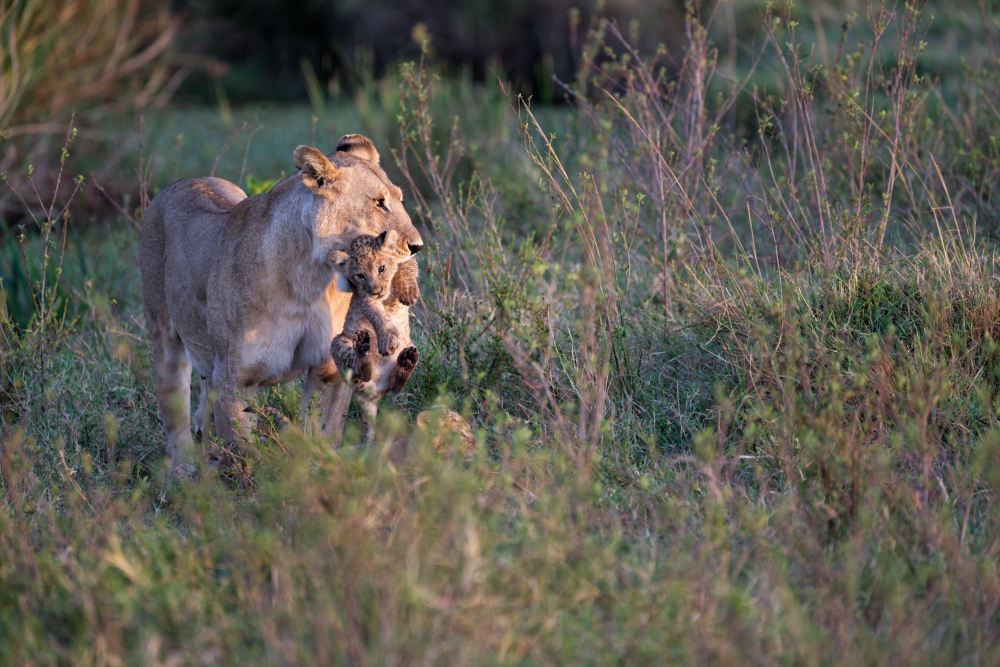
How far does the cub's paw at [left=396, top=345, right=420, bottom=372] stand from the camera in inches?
140

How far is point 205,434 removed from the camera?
4.32m

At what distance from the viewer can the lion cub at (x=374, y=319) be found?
3.41 meters

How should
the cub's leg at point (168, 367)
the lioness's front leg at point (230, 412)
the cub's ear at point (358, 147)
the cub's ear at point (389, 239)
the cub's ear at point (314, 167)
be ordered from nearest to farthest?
the cub's ear at point (389, 239) < the cub's ear at point (314, 167) < the lioness's front leg at point (230, 412) < the cub's ear at point (358, 147) < the cub's leg at point (168, 367)

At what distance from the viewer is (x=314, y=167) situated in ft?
11.6

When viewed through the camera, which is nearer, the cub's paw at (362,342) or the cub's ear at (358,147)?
the cub's paw at (362,342)

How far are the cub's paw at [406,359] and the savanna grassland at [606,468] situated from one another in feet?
0.78

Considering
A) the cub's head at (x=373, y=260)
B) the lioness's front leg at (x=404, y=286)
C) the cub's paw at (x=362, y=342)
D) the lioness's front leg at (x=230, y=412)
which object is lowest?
the lioness's front leg at (x=230, y=412)

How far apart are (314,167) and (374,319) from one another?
1.80ft

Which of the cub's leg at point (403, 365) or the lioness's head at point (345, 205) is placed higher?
the lioness's head at point (345, 205)

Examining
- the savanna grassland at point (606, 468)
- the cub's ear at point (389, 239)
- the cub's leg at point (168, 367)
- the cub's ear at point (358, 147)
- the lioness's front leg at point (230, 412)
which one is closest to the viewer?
the savanna grassland at point (606, 468)

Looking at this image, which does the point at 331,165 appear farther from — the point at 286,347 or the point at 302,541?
the point at 302,541

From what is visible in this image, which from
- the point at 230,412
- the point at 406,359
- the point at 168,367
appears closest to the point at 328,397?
the point at 230,412

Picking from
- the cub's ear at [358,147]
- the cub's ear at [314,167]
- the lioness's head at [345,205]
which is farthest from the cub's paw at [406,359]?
the cub's ear at [358,147]

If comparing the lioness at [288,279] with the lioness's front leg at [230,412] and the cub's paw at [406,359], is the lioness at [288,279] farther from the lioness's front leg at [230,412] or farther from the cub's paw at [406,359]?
the cub's paw at [406,359]
